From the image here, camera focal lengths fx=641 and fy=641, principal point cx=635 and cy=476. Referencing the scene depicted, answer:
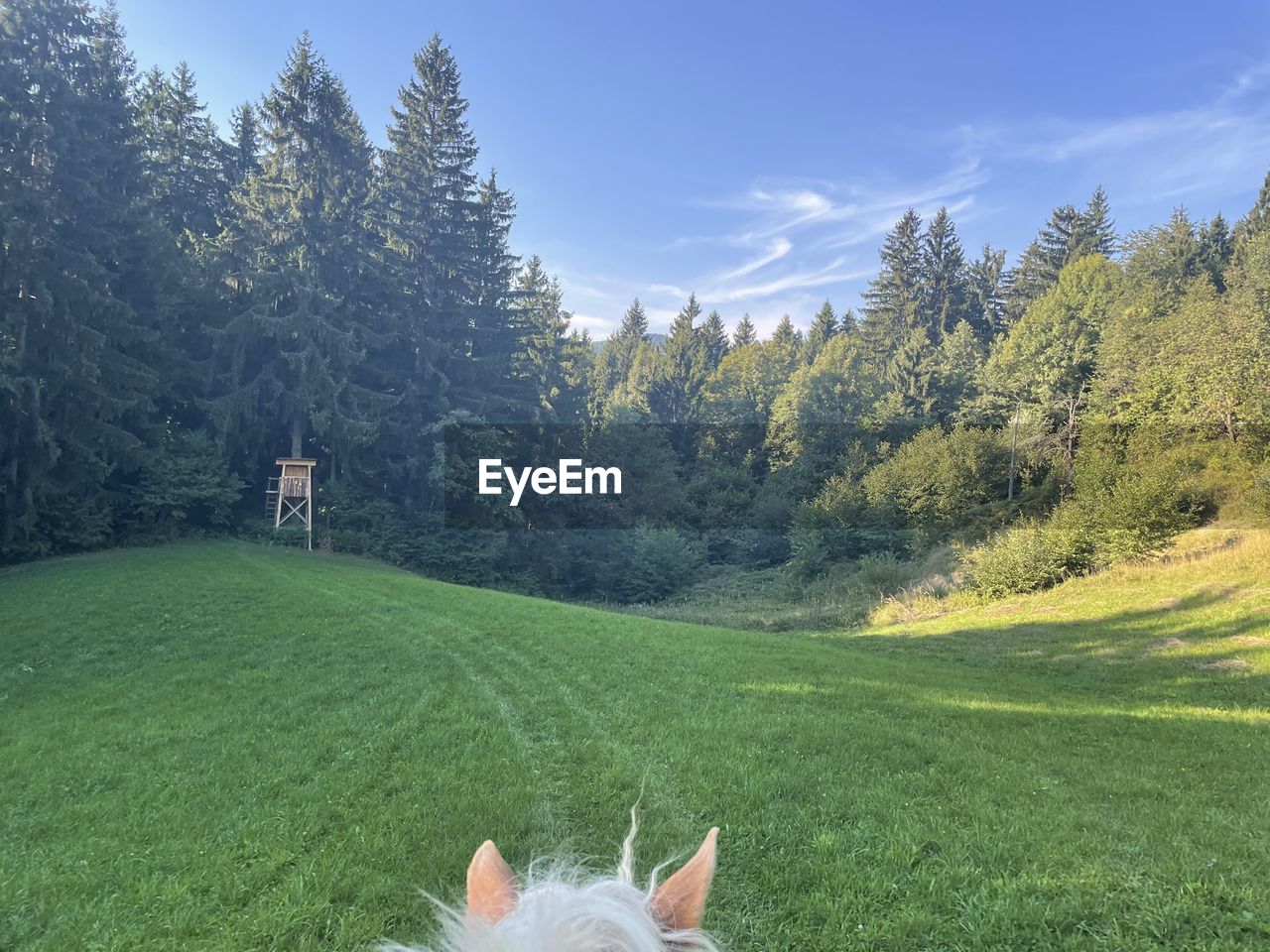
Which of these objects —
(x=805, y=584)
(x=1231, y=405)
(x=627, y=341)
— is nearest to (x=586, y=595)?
(x=805, y=584)

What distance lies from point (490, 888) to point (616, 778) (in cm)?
447

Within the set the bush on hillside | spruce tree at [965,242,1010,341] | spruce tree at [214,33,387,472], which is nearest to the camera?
the bush on hillside

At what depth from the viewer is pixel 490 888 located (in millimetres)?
1480

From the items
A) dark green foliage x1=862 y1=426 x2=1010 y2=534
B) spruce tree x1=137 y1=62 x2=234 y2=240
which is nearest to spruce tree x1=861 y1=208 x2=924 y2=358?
dark green foliage x1=862 y1=426 x2=1010 y2=534

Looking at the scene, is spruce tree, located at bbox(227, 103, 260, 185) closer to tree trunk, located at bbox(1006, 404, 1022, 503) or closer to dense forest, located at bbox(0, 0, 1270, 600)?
dense forest, located at bbox(0, 0, 1270, 600)

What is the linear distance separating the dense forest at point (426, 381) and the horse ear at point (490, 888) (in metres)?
23.0

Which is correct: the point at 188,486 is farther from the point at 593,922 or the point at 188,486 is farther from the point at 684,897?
the point at 593,922

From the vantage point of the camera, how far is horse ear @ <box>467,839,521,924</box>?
1432mm

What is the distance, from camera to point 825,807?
4.98 m

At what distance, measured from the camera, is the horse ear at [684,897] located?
137cm

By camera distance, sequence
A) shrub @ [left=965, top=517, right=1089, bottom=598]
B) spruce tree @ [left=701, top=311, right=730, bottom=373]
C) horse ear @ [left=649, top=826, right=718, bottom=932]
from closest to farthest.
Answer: horse ear @ [left=649, top=826, right=718, bottom=932] < shrub @ [left=965, top=517, right=1089, bottom=598] < spruce tree @ [left=701, top=311, right=730, bottom=373]

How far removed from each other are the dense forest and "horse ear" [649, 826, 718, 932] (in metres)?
22.9

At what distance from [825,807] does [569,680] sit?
5.03m

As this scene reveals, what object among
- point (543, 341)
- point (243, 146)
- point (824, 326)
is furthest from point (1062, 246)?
point (243, 146)
